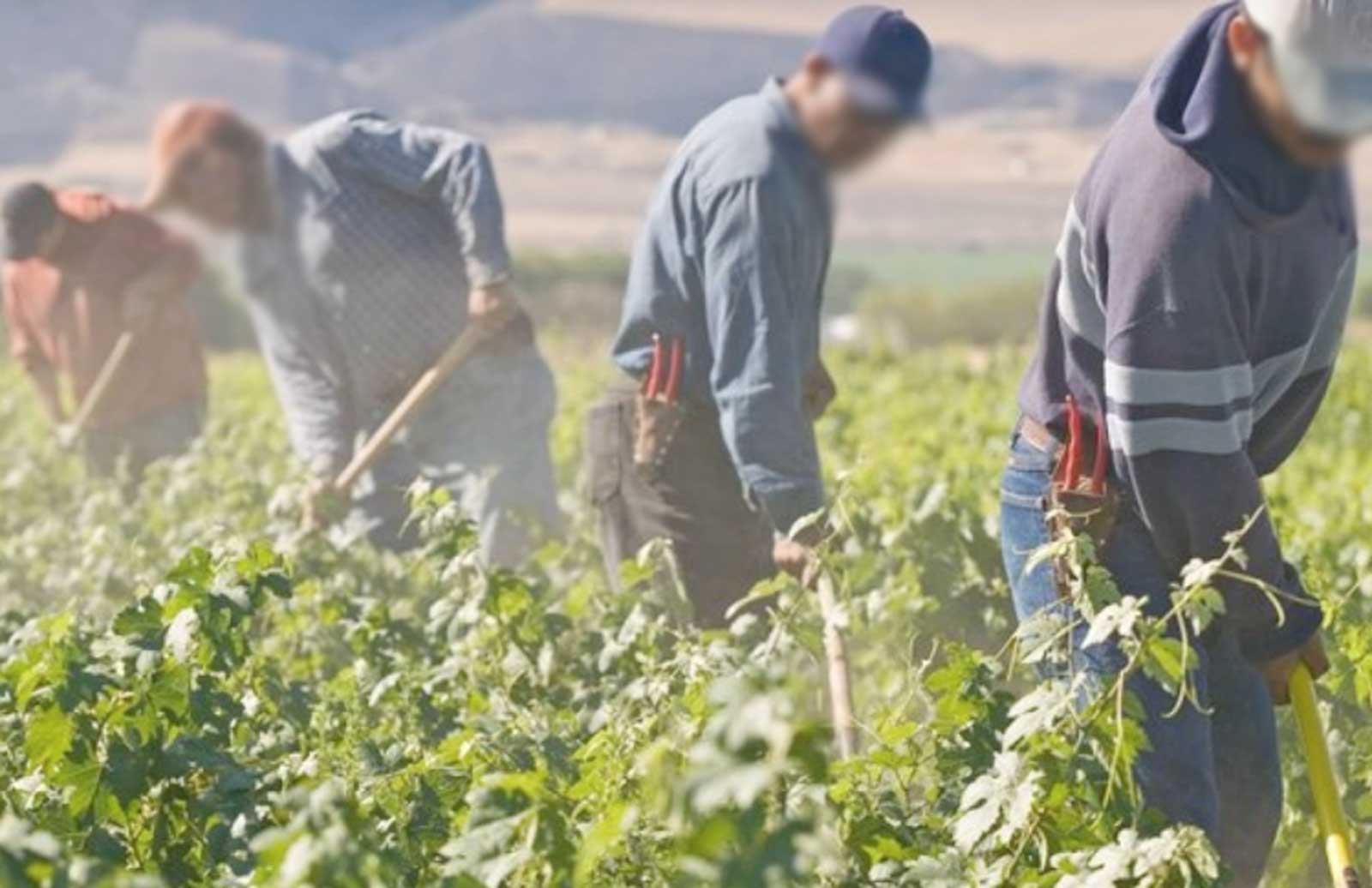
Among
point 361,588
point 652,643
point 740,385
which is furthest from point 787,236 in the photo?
point 361,588

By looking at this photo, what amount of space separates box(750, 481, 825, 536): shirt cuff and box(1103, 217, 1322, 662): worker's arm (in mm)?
1279

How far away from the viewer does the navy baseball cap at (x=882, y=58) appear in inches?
194

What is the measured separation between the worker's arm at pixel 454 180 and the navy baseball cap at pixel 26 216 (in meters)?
2.33

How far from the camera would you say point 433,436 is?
7414mm

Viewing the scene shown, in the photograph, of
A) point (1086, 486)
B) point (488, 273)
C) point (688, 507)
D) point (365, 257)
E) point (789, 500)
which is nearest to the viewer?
point (1086, 486)

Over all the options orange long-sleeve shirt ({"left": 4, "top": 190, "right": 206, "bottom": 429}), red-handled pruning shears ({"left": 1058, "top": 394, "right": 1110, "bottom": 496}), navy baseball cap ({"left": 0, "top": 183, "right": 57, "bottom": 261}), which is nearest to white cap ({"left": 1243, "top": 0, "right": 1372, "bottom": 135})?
red-handled pruning shears ({"left": 1058, "top": 394, "right": 1110, "bottom": 496})

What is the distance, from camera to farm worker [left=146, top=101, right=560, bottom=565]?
7.06 m

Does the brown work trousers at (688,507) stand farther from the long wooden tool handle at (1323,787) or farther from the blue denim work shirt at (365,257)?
the long wooden tool handle at (1323,787)

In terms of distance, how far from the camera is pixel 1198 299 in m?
3.84

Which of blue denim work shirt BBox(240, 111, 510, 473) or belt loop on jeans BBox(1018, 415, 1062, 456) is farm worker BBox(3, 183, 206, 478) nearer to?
blue denim work shirt BBox(240, 111, 510, 473)

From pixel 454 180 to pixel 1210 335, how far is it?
3.44 metres

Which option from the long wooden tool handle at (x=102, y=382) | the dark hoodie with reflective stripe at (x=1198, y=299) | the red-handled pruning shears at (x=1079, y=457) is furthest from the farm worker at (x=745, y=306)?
the long wooden tool handle at (x=102, y=382)

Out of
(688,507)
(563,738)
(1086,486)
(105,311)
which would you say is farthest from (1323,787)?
(105,311)

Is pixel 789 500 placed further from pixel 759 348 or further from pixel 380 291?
pixel 380 291
